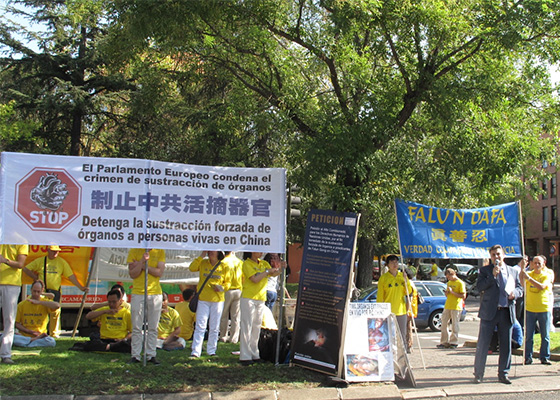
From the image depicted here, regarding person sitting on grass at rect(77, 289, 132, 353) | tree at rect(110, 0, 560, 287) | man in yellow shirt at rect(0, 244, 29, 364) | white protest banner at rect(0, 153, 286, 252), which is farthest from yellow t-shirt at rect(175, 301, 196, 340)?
man in yellow shirt at rect(0, 244, 29, 364)

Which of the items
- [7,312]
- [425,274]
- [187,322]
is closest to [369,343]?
[187,322]

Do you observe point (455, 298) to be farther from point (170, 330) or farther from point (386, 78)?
point (170, 330)

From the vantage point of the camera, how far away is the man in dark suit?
801cm

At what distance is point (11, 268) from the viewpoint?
7449 mm

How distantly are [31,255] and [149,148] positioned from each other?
10.0 meters

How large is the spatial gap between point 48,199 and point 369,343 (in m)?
4.72

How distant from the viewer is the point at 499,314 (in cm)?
811

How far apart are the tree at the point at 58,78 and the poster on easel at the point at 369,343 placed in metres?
15.2

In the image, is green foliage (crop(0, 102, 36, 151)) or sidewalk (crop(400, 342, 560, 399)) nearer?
sidewalk (crop(400, 342, 560, 399))

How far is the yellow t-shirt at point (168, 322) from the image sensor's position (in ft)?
31.6

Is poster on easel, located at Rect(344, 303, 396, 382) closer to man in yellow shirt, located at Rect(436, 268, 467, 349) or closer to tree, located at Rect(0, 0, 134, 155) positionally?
man in yellow shirt, located at Rect(436, 268, 467, 349)

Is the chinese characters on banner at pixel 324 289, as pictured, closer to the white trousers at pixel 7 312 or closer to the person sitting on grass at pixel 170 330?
the person sitting on grass at pixel 170 330

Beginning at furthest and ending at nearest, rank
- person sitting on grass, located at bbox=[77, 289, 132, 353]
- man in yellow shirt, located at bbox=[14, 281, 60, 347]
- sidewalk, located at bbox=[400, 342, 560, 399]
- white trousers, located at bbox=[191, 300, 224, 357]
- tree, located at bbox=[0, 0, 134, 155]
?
1. tree, located at bbox=[0, 0, 134, 155]
2. man in yellow shirt, located at bbox=[14, 281, 60, 347]
3. person sitting on grass, located at bbox=[77, 289, 132, 353]
4. white trousers, located at bbox=[191, 300, 224, 357]
5. sidewalk, located at bbox=[400, 342, 560, 399]

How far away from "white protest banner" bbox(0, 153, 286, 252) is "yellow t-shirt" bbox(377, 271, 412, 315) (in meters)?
2.40
